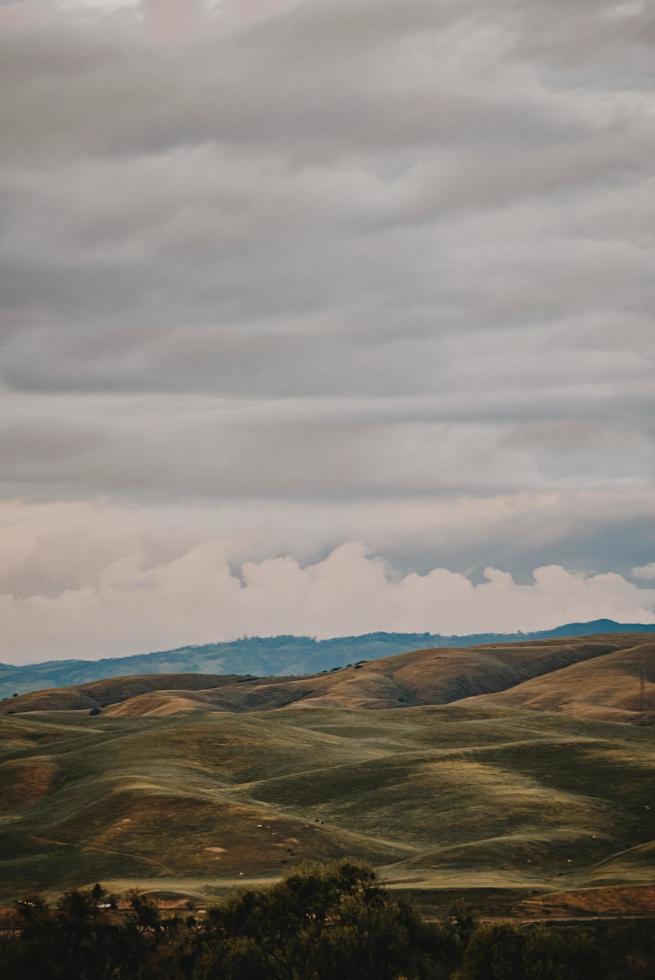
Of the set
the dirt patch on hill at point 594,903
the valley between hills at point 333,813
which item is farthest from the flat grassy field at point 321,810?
the dirt patch on hill at point 594,903

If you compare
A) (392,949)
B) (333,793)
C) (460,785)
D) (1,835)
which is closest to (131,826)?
(1,835)

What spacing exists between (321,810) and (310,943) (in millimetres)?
70194

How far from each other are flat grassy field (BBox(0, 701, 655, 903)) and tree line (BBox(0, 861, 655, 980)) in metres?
14.5

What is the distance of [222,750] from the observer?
169 m

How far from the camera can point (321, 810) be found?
132m

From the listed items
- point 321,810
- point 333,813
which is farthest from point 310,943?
point 321,810

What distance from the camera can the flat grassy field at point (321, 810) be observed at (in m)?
100

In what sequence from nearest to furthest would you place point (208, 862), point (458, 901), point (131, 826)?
1. point (458, 901)
2. point (208, 862)
3. point (131, 826)

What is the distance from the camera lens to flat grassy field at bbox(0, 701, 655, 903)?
329 ft

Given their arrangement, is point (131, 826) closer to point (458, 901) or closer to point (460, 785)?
point (460, 785)

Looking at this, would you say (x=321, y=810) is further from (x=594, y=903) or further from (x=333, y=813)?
(x=594, y=903)

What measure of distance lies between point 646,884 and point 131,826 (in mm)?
57718

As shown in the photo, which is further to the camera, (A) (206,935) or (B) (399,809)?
(B) (399,809)

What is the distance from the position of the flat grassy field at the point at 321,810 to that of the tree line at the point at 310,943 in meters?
14.5
